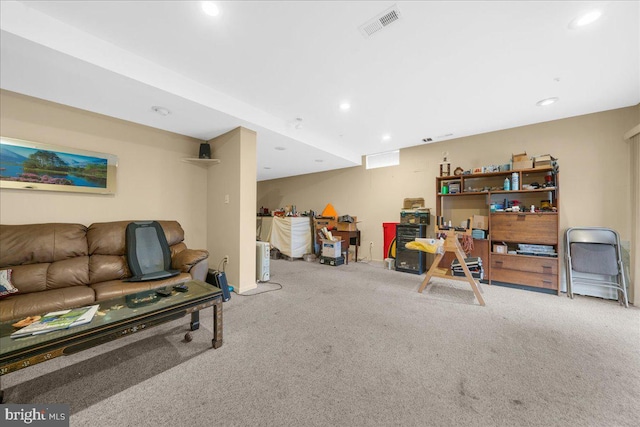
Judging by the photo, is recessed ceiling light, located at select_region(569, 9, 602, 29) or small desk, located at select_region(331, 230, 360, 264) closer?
recessed ceiling light, located at select_region(569, 9, 602, 29)

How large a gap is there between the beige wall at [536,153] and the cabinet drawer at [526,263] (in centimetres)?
67

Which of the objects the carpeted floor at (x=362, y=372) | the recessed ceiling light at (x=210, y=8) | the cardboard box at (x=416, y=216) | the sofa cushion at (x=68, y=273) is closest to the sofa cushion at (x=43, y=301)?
the sofa cushion at (x=68, y=273)

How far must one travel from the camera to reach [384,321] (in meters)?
2.37

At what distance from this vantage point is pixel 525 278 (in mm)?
3377

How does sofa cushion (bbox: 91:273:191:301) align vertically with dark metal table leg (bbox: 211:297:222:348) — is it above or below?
above

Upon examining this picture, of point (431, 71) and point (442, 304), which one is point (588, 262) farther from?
point (431, 71)

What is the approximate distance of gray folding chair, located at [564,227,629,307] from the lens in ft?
9.48

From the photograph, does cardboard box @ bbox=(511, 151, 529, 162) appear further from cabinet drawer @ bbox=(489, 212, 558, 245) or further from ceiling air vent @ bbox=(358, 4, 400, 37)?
ceiling air vent @ bbox=(358, 4, 400, 37)

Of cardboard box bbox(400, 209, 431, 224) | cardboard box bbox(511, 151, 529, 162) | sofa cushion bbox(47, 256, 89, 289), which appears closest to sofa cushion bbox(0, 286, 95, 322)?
sofa cushion bbox(47, 256, 89, 289)

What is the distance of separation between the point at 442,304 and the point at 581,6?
295 cm

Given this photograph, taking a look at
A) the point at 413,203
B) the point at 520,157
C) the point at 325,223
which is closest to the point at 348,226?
the point at 325,223

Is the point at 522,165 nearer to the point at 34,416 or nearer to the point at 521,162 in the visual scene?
the point at 521,162

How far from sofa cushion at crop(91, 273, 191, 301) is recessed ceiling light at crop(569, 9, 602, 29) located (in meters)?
4.28

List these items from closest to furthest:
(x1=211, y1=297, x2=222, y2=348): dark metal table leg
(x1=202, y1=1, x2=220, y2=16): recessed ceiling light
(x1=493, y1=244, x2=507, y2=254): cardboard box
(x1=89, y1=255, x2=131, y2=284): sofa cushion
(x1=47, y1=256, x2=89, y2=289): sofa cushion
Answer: (x1=202, y1=1, x2=220, y2=16): recessed ceiling light → (x1=211, y1=297, x2=222, y2=348): dark metal table leg → (x1=47, y1=256, x2=89, y2=289): sofa cushion → (x1=89, y1=255, x2=131, y2=284): sofa cushion → (x1=493, y1=244, x2=507, y2=254): cardboard box
